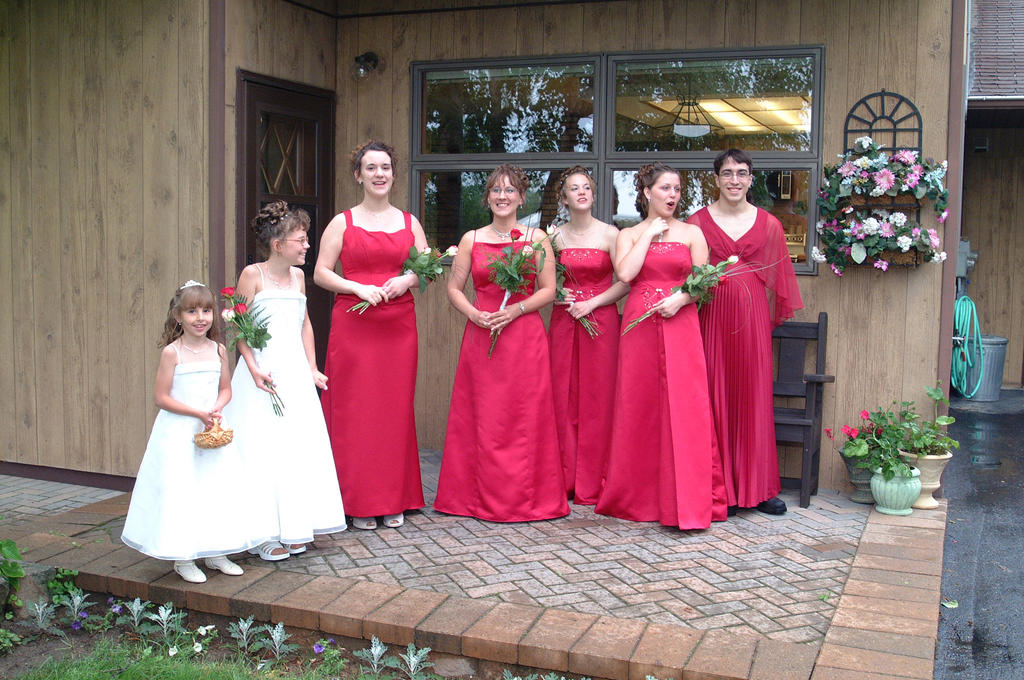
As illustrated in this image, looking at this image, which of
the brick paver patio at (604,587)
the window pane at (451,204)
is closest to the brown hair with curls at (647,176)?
the window pane at (451,204)

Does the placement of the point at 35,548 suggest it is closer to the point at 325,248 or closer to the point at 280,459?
the point at 280,459

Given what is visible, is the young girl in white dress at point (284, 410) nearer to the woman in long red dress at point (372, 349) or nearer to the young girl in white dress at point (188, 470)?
the young girl in white dress at point (188, 470)

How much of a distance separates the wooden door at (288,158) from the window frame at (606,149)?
606mm

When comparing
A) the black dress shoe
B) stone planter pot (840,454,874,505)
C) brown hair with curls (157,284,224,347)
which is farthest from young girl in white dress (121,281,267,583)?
stone planter pot (840,454,874,505)

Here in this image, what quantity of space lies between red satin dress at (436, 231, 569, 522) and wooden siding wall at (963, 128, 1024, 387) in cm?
780

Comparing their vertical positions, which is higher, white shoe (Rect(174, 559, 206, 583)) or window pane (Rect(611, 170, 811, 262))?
window pane (Rect(611, 170, 811, 262))

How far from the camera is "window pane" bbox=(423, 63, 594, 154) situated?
622 cm

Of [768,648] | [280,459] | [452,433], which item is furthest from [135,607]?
[768,648]

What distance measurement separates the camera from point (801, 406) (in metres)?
5.77

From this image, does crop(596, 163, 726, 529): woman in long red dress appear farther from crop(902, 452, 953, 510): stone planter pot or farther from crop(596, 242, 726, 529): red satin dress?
crop(902, 452, 953, 510): stone planter pot

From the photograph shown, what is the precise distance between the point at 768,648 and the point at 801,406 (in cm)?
268

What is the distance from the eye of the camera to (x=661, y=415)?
5.05 meters

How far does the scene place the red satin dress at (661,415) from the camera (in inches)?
195

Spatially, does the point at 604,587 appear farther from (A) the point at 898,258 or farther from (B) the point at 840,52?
(B) the point at 840,52
